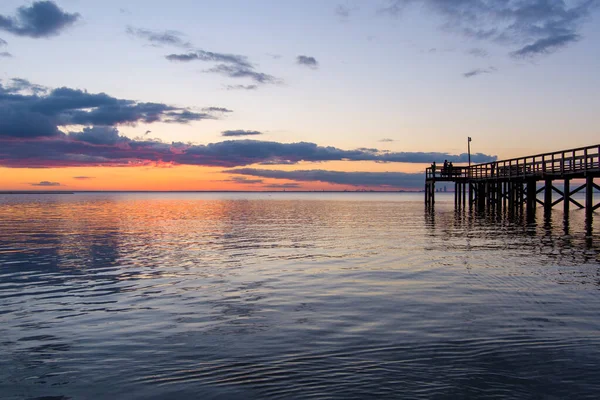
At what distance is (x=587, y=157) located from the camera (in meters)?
35.2

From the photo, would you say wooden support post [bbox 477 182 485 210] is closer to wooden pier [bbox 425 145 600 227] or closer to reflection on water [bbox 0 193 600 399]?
wooden pier [bbox 425 145 600 227]

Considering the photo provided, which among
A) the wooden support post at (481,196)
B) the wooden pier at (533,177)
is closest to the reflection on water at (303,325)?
the wooden pier at (533,177)

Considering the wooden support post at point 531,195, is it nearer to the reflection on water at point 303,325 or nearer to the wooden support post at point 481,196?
the wooden support post at point 481,196

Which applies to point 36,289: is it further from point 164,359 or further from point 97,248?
point 97,248

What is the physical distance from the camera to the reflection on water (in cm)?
646

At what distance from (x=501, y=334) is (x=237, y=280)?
7.86 m

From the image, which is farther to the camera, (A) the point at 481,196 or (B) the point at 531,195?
(A) the point at 481,196

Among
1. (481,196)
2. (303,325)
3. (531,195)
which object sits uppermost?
(531,195)

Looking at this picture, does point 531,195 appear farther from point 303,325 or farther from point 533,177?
point 303,325

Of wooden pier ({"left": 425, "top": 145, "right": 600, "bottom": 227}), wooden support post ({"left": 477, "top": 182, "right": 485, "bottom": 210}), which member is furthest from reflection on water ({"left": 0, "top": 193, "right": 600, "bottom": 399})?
wooden support post ({"left": 477, "top": 182, "right": 485, "bottom": 210})

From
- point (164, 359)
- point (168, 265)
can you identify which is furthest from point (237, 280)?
point (164, 359)

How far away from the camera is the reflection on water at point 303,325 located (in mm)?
6457

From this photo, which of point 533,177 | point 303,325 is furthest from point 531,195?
point 303,325

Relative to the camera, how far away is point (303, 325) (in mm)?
9273
